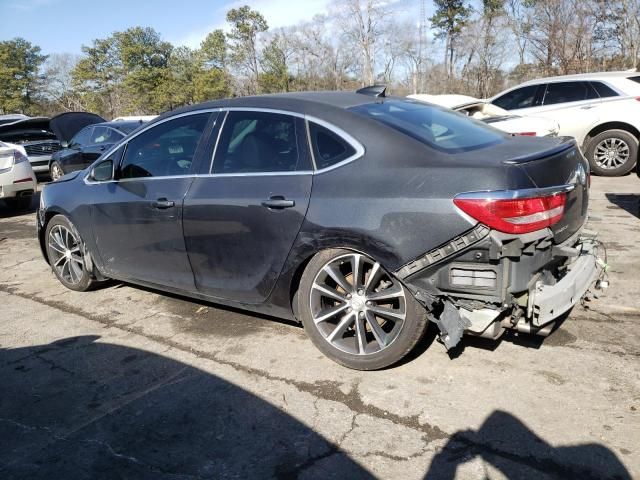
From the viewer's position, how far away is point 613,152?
909 cm

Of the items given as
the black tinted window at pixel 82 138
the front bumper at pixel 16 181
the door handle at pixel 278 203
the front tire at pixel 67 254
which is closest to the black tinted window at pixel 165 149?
the door handle at pixel 278 203

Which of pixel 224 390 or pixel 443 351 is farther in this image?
pixel 443 351

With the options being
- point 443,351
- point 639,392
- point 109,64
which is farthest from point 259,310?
point 109,64

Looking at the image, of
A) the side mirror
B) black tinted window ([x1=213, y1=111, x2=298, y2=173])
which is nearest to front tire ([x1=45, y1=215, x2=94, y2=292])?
the side mirror

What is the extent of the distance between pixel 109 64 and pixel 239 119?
63.0 m

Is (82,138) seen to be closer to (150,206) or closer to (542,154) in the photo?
(150,206)

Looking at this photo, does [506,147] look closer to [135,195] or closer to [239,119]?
[239,119]

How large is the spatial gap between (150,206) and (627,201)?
21.1 feet

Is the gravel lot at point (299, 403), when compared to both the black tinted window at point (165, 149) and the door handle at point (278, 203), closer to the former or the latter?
the door handle at point (278, 203)

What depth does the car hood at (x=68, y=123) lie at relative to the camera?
1279 cm

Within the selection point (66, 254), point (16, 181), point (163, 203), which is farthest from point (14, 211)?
point (163, 203)

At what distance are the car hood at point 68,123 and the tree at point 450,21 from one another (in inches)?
1341

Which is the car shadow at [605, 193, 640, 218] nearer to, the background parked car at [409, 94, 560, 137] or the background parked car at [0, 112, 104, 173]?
the background parked car at [409, 94, 560, 137]

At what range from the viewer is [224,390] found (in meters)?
3.08
